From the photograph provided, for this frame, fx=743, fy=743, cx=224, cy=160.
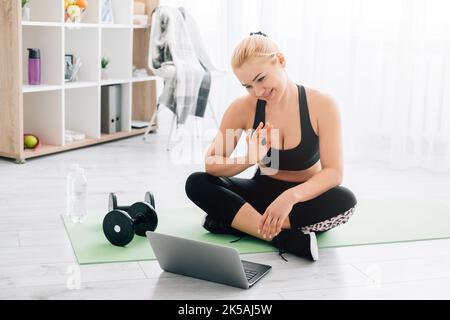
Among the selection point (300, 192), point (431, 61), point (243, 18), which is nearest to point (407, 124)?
point (431, 61)

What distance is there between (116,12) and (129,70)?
0.39 metres

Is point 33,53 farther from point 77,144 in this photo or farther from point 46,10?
point 77,144

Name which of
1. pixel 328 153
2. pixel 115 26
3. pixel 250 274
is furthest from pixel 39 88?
pixel 250 274

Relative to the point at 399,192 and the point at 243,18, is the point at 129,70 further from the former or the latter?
the point at 399,192

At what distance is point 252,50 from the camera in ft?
A: 8.05

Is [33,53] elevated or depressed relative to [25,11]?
depressed

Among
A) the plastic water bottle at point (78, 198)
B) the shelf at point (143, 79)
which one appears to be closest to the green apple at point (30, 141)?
the shelf at point (143, 79)

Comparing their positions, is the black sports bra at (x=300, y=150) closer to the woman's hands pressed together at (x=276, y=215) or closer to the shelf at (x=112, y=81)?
the woman's hands pressed together at (x=276, y=215)

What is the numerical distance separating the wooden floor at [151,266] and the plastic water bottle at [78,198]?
69mm

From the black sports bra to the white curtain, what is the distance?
176 cm

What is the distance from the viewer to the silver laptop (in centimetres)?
219

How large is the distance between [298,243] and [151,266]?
0.51 m

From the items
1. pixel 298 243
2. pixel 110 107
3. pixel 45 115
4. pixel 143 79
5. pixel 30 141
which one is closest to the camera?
pixel 298 243

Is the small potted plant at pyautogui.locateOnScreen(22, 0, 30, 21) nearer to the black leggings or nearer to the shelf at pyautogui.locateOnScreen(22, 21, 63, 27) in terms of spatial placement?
the shelf at pyautogui.locateOnScreen(22, 21, 63, 27)
